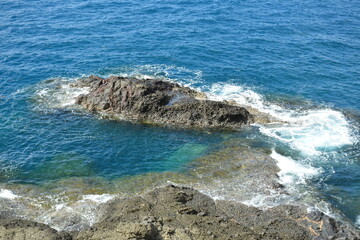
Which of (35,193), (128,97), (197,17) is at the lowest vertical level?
(35,193)

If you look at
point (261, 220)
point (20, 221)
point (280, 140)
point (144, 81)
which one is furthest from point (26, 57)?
point (261, 220)

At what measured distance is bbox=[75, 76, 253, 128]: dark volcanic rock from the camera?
155ft

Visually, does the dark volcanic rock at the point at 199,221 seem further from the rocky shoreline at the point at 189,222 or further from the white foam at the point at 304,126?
the white foam at the point at 304,126

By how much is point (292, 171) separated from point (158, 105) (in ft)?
64.1

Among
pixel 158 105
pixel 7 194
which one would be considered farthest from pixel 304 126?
pixel 7 194

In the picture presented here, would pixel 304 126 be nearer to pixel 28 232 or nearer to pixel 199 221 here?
pixel 199 221

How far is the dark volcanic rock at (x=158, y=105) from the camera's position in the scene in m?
47.4

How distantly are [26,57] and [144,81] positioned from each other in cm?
2677

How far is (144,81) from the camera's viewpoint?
171 feet

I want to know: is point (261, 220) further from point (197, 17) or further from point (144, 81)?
point (197, 17)

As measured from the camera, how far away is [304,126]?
47.5 meters

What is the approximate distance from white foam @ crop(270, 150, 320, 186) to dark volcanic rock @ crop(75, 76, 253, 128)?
8.61 meters

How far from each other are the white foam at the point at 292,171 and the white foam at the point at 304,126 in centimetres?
315

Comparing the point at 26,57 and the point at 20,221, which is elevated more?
the point at 26,57
